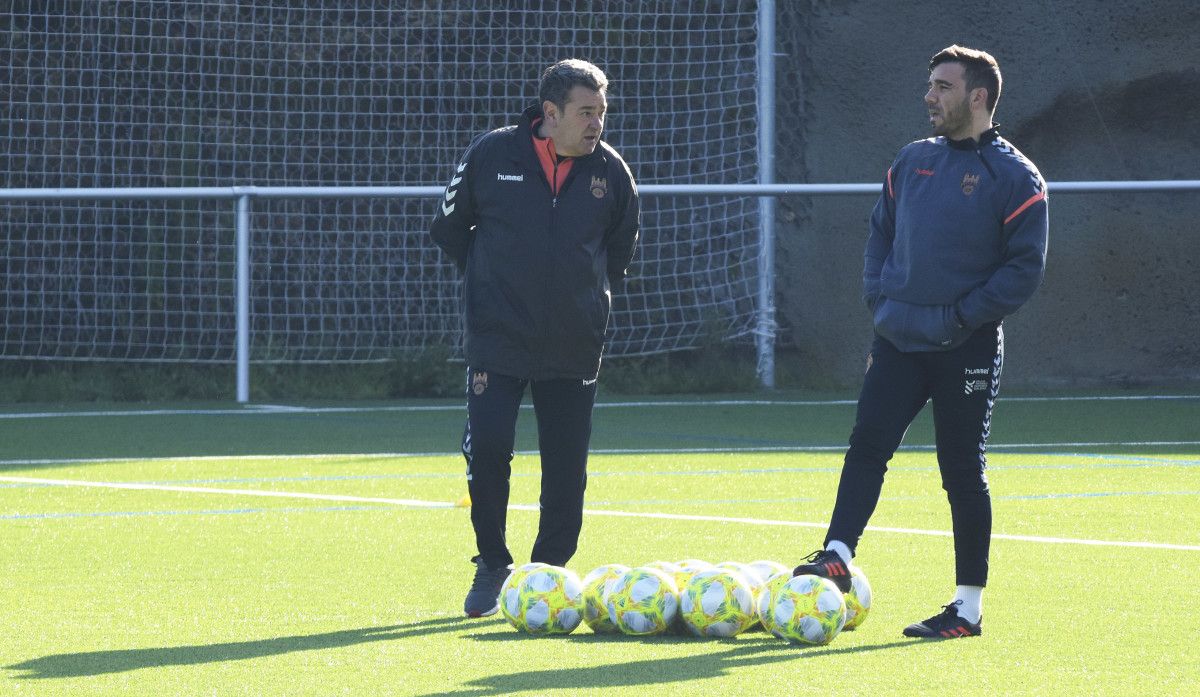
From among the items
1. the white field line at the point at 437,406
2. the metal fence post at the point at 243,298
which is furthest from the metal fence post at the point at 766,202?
the metal fence post at the point at 243,298

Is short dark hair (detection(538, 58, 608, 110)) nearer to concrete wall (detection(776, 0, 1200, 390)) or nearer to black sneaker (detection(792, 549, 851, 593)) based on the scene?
black sneaker (detection(792, 549, 851, 593))

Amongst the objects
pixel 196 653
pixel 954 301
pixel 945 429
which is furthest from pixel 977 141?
pixel 196 653

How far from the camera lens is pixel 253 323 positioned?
1600 cm

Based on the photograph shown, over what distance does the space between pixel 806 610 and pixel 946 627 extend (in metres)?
0.42

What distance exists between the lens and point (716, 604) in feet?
18.2

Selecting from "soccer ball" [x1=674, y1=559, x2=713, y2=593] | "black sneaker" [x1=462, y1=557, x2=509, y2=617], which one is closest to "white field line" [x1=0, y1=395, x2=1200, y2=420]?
"black sneaker" [x1=462, y1=557, x2=509, y2=617]

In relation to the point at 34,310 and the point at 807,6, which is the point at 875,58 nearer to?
the point at 807,6

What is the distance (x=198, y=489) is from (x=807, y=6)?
8.97 m

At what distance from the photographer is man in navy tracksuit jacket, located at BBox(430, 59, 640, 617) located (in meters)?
6.14

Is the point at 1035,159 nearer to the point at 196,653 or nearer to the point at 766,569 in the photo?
the point at 766,569

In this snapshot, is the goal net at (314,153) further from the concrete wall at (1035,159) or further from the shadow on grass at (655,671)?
the shadow on grass at (655,671)

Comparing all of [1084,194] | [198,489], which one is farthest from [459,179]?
[1084,194]

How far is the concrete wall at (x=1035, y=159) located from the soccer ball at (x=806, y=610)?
36.1 feet

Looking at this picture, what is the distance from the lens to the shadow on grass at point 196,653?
4.97m
